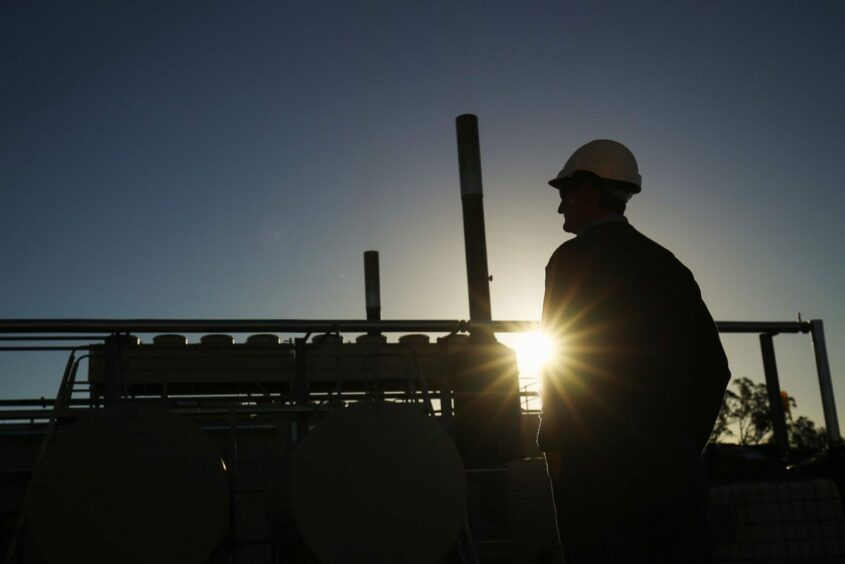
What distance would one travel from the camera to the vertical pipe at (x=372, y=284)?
36.2 metres

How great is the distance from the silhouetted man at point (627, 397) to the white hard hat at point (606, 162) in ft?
0.49

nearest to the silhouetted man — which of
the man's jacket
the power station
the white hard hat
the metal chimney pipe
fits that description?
the man's jacket

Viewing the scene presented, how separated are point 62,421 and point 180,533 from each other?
2129 millimetres

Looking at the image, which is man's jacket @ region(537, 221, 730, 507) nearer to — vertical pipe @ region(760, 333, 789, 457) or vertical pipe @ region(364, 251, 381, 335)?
vertical pipe @ region(760, 333, 789, 457)

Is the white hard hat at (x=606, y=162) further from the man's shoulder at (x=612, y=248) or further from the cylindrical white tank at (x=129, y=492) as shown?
the cylindrical white tank at (x=129, y=492)

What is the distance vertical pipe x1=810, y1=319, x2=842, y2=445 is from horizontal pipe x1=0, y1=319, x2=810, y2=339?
4.49ft

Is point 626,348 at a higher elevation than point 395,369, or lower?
lower

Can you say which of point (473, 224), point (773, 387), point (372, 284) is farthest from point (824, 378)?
point (372, 284)

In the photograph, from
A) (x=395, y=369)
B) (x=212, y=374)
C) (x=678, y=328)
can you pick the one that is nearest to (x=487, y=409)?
(x=395, y=369)

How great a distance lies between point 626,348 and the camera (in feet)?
8.28

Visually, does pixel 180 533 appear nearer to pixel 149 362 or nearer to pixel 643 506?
pixel 643 506

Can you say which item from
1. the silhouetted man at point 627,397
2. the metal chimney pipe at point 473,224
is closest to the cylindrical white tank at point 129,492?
the silhouetted man at point 627,397

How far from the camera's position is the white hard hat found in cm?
284

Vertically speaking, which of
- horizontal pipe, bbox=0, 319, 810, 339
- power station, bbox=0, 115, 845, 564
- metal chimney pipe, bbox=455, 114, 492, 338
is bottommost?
power station, bbox=0, 115, 845, 564
